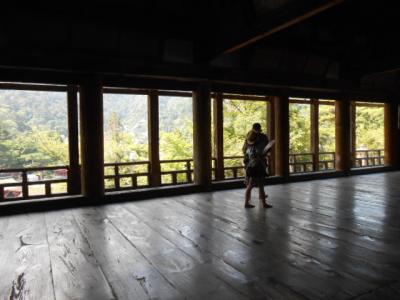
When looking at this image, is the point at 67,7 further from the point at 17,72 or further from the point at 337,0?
the point at 337,0

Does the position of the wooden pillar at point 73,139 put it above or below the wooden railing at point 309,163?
above

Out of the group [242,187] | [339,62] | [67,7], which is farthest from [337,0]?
[339,62]

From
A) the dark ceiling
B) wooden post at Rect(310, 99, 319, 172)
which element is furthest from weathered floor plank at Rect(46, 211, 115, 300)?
wooden post at Rect(310, 99, 319, 172)

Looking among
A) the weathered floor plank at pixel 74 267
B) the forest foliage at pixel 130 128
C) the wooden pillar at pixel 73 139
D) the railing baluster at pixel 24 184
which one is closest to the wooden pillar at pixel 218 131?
the forest foliage at pixel 130 128

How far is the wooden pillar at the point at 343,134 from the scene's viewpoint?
995 centimetres

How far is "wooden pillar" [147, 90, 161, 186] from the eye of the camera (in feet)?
30.0

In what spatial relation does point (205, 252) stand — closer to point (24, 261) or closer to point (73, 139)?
point (24, 261)

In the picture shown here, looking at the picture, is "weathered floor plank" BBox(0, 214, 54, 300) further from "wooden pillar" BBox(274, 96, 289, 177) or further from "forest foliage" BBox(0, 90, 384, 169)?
"wooden pillar" BBox(274, 96, 289, 177)

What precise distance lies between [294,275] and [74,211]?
4.34 metres

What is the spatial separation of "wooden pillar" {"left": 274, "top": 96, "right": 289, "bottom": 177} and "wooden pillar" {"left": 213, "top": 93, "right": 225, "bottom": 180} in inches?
76.8

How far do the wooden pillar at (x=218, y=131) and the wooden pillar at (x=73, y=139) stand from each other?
456 cm

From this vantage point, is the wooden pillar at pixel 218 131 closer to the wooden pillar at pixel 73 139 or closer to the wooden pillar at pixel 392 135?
the wooden pillar at pixel 73 139

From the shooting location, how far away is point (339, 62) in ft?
31.3

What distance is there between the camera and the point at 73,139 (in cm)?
666
